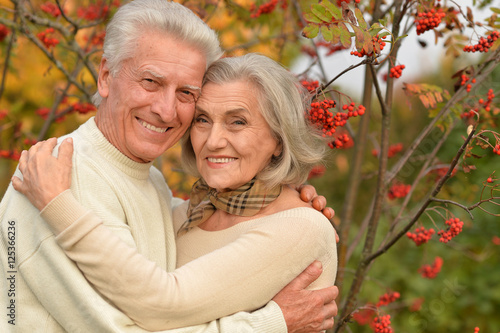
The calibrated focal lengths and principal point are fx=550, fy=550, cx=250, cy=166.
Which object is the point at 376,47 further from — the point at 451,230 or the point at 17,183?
the point at 17,183

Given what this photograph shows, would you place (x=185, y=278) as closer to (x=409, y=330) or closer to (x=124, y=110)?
(x=124, y=110)

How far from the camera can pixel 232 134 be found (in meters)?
2.33

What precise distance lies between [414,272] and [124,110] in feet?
14.2

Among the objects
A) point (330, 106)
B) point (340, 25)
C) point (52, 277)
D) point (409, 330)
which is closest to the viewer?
point (52, 277)

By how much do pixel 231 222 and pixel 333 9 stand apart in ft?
3.21

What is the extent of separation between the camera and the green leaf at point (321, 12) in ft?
6.78

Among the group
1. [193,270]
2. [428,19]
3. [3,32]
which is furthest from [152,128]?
[3,32]

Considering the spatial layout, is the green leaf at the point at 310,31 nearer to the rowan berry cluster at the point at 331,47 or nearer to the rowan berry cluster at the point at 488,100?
the rowan berry cluster at the point at 488,100

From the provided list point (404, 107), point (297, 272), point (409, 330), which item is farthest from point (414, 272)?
point (297, 272)

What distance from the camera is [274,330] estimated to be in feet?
6.75

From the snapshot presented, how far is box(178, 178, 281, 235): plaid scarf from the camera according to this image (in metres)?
2.36

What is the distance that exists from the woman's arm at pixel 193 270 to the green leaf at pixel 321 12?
79cm

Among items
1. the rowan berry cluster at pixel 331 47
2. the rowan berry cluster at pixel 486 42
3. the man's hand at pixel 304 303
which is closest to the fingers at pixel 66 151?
the man's hand at pixel 304 303

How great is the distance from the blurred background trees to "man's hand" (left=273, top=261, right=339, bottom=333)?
0.84ft
